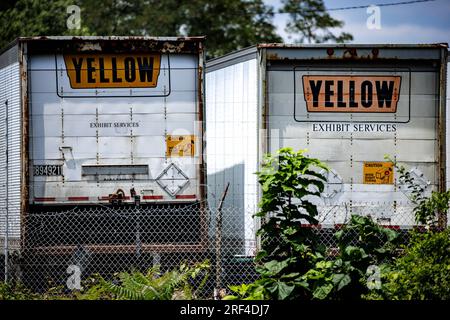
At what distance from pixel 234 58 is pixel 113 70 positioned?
6.95 feet

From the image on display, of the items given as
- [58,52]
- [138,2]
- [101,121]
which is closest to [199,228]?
[101,121]

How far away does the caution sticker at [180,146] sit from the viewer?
468 inches

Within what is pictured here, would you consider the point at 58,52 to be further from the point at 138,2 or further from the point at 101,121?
the point at 138,2

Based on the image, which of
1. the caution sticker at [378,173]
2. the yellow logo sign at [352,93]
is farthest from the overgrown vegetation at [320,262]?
the yellow logo sign at [352,93]

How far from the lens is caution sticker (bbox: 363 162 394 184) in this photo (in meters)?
12.1

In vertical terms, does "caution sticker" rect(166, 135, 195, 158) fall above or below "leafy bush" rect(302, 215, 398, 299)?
above

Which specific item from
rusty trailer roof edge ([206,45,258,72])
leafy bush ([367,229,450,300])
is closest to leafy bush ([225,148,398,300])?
leafy bush ([367,229,450,300])

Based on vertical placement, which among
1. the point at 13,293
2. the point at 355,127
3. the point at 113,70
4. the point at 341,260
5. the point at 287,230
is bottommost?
the point at 13,293

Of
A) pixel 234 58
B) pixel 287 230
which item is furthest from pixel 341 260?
pixel 234 58

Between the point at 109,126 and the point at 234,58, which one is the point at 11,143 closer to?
the point at 109,126

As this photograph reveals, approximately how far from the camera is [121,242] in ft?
39.6

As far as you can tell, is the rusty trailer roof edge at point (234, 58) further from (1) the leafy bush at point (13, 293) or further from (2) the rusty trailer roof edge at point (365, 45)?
(1) the leafy bush at point (13, 293)

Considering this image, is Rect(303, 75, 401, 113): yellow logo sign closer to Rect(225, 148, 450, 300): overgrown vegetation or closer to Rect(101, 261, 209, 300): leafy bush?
Rect(225, 148, 450, 300): overgrown vegetation

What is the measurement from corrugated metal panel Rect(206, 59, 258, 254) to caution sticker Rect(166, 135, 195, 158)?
1.02 m
